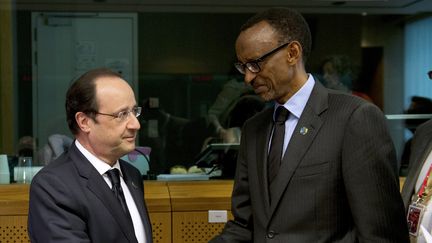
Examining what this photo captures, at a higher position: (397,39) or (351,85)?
(397,39)

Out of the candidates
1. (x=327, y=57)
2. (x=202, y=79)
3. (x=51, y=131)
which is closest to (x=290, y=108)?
(x=51, y=131)

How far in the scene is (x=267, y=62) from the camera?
7.26 feet

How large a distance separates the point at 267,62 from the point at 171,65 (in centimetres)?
641

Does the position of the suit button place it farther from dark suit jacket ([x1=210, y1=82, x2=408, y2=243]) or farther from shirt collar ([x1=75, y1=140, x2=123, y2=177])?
shirt collar ([x1=75, y1=140, x2=123, y2=177])

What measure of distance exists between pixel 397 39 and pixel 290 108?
7.45m

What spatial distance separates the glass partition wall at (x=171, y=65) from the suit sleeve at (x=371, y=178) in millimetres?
4891

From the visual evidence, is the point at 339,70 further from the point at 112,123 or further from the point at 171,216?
the point at 112,123

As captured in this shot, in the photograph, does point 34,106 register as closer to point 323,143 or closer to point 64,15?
point 64,15

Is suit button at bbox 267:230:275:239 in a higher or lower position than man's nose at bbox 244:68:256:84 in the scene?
lower

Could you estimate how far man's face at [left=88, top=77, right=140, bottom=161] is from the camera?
2234 millimetres

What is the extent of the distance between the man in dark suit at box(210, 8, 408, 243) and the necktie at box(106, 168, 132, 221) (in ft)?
1.47

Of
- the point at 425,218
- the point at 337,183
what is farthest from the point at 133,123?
the point at 425,218

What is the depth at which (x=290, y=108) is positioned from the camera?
229cm

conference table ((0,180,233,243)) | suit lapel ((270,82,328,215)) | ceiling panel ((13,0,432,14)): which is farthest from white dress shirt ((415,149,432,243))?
ceiling panel ((13,0,432,14))
